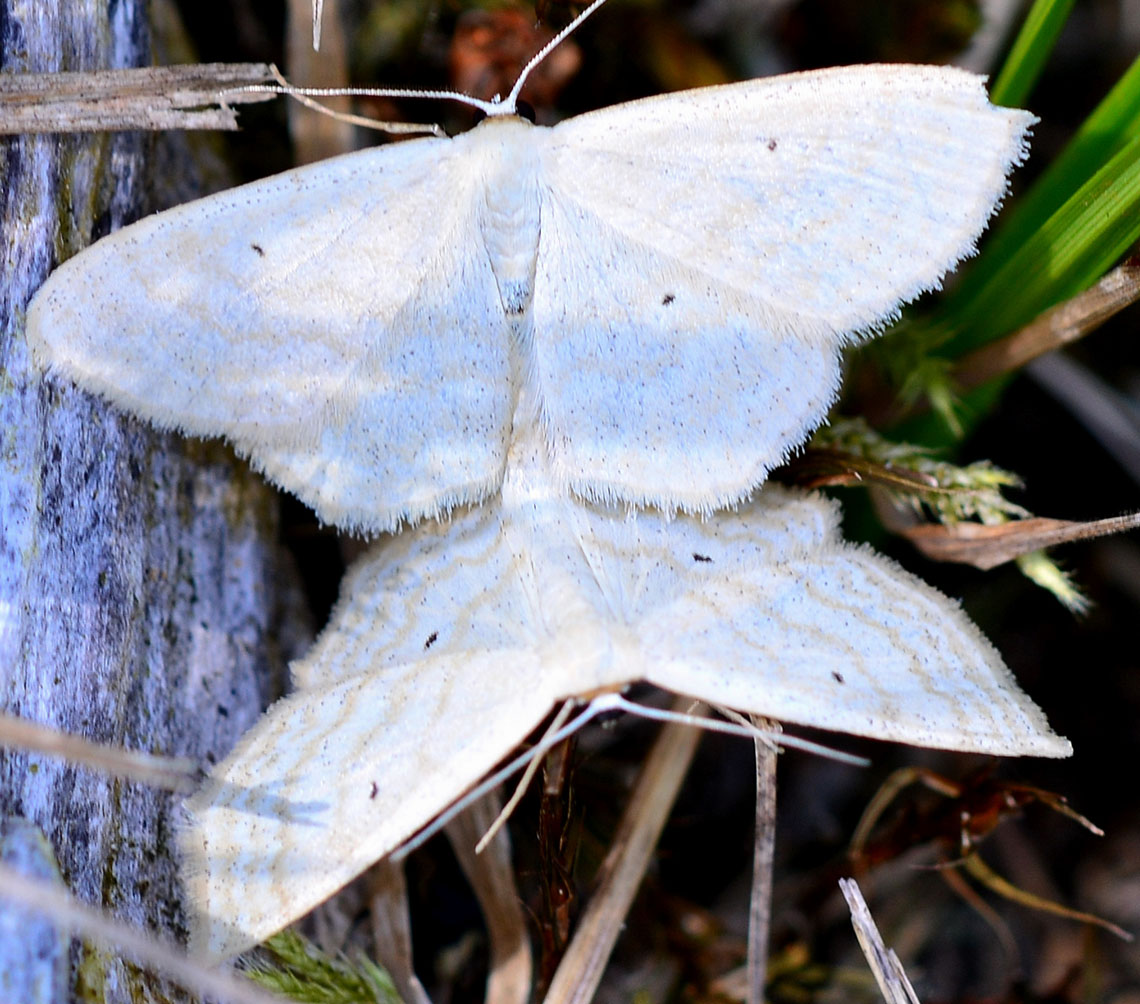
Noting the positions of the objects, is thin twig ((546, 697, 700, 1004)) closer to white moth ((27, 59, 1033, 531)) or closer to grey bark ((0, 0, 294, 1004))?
white moth ((27, 59, 1033, 531))

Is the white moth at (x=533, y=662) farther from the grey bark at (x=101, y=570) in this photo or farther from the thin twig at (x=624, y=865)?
the thin twig at (x=624, y=865)

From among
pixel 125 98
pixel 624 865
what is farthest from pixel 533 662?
pixel 125 98

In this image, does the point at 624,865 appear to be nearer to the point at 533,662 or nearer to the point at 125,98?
the point at 533,662

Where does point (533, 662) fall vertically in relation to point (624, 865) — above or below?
above

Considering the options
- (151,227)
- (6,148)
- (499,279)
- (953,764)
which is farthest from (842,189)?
(953,764)

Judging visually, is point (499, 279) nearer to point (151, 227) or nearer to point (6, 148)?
point (151, 227)

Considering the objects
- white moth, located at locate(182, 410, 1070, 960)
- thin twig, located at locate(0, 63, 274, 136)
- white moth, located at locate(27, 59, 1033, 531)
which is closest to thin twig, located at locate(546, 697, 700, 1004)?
white moth, located at locate(182, 410, 1070, 960)

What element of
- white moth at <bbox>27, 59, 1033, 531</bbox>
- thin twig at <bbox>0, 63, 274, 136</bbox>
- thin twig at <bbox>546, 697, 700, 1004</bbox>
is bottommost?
thin twig at <bbox>546, 697, 700, 1004</bbox>
